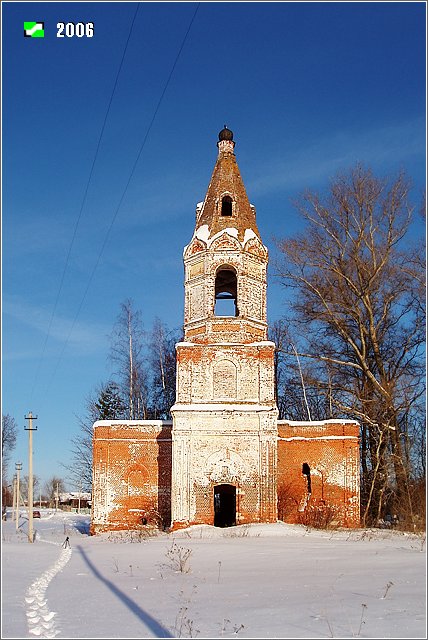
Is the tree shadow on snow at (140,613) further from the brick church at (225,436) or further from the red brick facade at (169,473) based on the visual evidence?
the red brick facade at (169,473)

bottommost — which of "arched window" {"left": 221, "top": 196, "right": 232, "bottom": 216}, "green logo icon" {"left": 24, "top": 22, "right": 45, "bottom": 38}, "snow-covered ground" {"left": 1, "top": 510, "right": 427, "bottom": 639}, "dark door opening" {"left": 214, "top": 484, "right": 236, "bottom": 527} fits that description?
"dark door opening" {"left": 214, "top": 484, "right": 236, "bottom": 527}

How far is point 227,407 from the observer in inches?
922

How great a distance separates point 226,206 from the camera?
2594 cm

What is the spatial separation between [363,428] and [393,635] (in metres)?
23.2

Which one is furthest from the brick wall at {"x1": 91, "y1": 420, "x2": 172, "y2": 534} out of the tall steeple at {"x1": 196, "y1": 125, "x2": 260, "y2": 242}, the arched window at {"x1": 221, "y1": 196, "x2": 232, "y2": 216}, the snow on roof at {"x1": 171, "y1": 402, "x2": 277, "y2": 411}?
the arched window at {"x1": 221, "y1": 196, "x2": 232, "y2": 216}

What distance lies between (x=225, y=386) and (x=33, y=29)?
612 inches

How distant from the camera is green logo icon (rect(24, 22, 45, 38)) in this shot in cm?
978

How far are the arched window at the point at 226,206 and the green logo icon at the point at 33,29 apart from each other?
16.1 meters

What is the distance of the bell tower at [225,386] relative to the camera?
2303cm

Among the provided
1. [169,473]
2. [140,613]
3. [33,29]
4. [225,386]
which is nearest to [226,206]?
[225,386]

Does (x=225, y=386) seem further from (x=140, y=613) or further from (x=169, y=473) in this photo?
(x=140, y=613)

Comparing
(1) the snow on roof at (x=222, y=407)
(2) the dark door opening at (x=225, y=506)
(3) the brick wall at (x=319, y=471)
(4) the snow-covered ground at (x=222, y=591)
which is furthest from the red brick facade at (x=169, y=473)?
(4) the snow-covered ground at (x=222, y=591)

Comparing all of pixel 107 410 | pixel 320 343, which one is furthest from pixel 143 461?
pixel 107 410

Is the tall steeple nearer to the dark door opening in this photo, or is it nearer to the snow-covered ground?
the dark door opening
